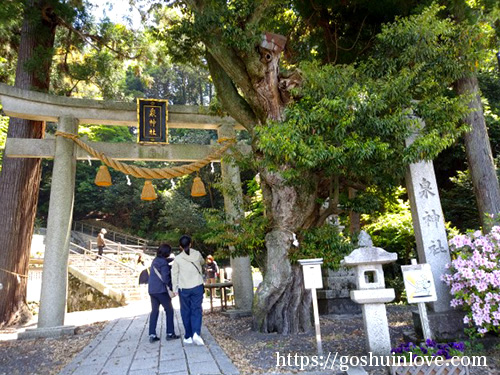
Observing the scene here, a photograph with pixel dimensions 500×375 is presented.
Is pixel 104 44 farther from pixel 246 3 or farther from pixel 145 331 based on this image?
pixel 145 331

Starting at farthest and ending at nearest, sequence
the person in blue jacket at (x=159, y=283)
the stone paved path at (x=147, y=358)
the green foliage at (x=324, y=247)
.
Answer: the green foliage at (x=324, y=247) → the person in blue jacket at (x=159, y=283) → the stone paved path at (x=147, y=358)

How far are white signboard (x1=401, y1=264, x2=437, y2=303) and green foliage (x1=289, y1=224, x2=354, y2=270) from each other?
1.41 meters

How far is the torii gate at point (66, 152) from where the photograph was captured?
6.89 meters

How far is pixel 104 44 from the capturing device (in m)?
9.70

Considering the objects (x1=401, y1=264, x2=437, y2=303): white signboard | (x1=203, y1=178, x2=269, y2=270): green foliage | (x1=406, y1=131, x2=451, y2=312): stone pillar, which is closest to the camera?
(x1=401, y1=264, x2=437, y2=303): white signboard

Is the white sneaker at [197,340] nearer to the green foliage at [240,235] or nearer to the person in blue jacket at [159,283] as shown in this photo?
the person in blue jacket at [159,283]

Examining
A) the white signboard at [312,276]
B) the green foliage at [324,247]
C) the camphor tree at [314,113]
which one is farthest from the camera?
the green foliage at [324,247]

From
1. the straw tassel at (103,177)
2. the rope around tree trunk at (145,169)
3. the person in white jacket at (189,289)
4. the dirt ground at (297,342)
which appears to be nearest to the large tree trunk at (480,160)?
the dirt ground at (297,342)

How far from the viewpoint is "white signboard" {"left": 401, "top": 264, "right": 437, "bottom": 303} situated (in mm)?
3969

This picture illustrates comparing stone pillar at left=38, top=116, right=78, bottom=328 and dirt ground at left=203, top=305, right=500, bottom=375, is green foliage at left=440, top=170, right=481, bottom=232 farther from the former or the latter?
stone pillar at left=38, top=116, right=78, bottom=328

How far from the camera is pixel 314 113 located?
4715 millimetres

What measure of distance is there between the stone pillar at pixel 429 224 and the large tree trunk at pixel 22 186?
329 inches

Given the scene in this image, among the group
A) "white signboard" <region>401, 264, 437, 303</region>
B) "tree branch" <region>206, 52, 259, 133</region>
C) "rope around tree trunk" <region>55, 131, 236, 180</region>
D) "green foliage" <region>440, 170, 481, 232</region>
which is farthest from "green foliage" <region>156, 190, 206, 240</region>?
"white signboard" <region>401, 264, 437, 303</region>

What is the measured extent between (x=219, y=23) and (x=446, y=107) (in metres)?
3.54
